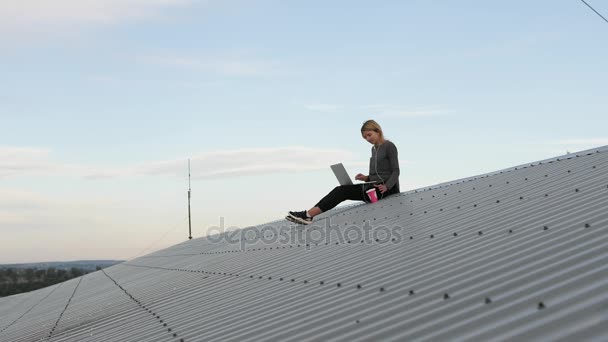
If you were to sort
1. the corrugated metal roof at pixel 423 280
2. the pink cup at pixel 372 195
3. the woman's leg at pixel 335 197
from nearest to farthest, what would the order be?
the corrugated metal roof at pixel 423 280
the woman's leg at pixel 335 197
the pink cup at pixel 372 195

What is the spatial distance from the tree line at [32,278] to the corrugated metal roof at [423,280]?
9634 cm

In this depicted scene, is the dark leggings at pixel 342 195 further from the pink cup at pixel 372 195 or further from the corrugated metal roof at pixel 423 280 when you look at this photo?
the corrugated metal roof at pixel 423 280

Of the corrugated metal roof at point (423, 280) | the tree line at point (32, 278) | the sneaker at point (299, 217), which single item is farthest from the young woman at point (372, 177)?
the tree line at point (32, 278)

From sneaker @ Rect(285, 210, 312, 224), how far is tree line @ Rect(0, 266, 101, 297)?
306ft

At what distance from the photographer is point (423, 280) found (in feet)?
16.8

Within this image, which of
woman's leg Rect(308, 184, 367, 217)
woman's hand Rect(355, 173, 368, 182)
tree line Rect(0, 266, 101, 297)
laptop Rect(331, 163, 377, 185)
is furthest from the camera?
tree line Rect(0, 266, 101, 297)

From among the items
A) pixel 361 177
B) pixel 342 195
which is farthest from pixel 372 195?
pixel 342 195

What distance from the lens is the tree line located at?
102688mm

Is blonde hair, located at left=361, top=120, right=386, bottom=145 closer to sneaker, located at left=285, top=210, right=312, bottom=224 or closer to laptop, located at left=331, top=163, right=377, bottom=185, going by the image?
laptop, located at left=331, top=163, right=377, bottom=185

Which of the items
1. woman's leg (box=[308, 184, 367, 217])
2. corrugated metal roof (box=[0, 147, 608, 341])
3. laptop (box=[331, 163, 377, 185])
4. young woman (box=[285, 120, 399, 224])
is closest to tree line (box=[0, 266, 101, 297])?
young woman (box=[285, 120, 399, 224])

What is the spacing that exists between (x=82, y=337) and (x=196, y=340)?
266cm

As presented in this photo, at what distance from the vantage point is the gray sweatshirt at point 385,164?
1230 centimetres

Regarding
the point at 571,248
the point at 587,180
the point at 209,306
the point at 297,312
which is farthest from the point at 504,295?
the point at 587,180

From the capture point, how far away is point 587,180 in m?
8.13
